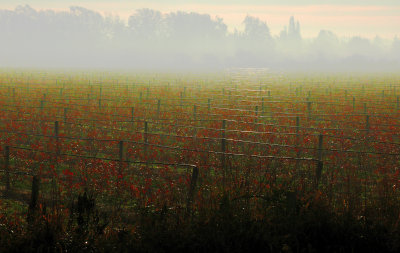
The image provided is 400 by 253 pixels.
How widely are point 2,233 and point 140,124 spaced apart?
1758 centimetres

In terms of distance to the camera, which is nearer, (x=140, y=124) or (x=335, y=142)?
(x=335, y=142)

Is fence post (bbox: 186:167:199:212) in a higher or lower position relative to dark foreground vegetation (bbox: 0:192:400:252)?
higher

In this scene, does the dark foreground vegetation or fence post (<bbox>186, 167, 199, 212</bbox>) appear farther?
fence post (<bbox>186, 167, 199, 212</bbox>)

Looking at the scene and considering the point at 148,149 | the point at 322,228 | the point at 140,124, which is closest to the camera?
the point at 322,228

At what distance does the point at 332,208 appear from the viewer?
8.37 meters

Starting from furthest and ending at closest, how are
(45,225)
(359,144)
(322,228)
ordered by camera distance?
1. (359,144)
2. (322,228)
3. (45,225)

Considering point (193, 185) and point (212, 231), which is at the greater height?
point (193, 185)

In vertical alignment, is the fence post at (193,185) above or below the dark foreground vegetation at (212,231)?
above

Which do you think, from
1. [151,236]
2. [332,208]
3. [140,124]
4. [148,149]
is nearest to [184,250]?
[151,236]

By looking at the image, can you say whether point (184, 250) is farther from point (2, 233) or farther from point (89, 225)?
point (2, 233)

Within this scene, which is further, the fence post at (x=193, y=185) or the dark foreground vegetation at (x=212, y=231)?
the fence post at (x=193, y=185)

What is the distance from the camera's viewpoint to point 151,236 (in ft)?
24.7

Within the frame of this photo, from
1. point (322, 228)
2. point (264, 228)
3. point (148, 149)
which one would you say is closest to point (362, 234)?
point (322, 228)

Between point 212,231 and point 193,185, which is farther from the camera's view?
point 193,185
